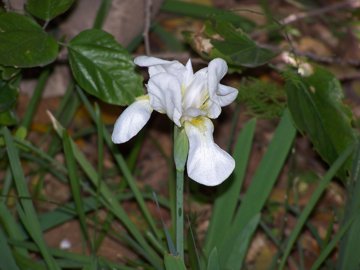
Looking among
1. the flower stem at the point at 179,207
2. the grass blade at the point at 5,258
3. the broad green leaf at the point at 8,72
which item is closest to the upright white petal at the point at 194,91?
the flower stem at the point at 179,207

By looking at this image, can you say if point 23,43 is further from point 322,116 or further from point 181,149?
point 322,116

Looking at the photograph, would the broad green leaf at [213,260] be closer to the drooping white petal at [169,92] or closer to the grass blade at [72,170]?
the drooping white petal at [169,92]

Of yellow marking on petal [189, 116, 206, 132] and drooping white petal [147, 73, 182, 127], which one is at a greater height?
drooping white petal [147, 73, 182, 127]

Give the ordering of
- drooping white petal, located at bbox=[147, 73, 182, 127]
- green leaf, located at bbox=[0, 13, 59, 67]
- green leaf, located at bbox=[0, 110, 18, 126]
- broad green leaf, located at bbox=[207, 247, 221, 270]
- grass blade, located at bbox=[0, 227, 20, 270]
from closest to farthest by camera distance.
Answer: drooping white petal, located at bbox=[147, 73, 182, 127] < broad green leaf, located at bbox=[207, 247, 221, 270] < grass blade, located at bbox=[0, 227, 20, 270] < green leaf, located at bbox=[0, 13, 59, 67] < green leaf, located at bbox=[0, 110, 18, 126]

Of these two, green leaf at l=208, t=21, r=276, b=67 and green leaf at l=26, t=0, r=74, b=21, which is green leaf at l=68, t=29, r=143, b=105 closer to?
green leaf at l=26, t=0, r=74, b=21

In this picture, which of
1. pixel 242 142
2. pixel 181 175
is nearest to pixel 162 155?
pixel 242 142

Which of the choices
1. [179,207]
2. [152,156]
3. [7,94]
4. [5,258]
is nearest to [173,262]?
[179,207]

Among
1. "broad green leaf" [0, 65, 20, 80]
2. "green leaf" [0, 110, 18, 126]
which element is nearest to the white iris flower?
"broad green leaf" [0, 65, 20, 80]
